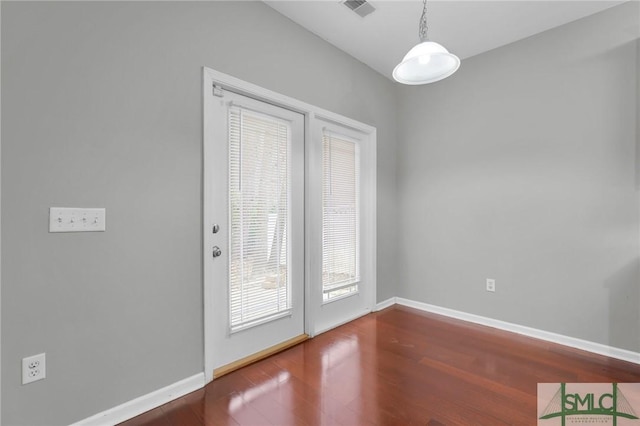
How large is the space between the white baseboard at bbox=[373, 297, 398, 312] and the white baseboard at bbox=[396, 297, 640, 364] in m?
0.04

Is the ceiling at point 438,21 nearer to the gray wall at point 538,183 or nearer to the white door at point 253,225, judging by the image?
the gray wall at point 538,183

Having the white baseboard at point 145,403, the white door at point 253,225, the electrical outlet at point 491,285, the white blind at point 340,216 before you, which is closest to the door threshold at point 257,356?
the white door at point 253,225

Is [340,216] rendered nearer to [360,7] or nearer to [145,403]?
[360,7]

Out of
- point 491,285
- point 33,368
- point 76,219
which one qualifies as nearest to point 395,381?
point 491,285

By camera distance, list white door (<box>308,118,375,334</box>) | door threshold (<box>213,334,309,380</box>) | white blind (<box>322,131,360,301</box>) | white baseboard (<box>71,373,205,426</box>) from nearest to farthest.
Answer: white baseboard (<box>71,373,205,426</box>)
door threshold (<box>213,334,309,380</box>)
white door (<box>308,118,375,334</box>)
white blind (<box>322,131,360,301</box>)

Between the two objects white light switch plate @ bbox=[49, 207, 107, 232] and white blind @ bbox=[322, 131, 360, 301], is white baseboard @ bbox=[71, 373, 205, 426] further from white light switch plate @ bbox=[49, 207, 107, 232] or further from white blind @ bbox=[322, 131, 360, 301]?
white blind @ bbox=[322, 131, 360, 301]

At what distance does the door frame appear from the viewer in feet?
6.69

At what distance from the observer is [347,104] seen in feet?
10.4

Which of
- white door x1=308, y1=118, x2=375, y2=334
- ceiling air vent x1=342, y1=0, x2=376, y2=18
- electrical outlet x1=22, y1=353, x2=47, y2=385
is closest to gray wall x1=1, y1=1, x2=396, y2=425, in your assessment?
electrical outlet x1=22, y1=353, x2=47, y2=385

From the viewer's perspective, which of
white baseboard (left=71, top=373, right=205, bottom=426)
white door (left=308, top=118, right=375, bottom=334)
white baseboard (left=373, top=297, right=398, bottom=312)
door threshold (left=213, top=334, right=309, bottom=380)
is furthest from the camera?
white baseboard (left=373, top=297, right=398, bottom=312)

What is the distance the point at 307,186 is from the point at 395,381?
1724 mm

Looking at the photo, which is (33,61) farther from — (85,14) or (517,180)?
(517,180)

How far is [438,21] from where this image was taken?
2.65 metres

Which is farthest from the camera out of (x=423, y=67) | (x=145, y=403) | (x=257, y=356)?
(x=257, y=356)
